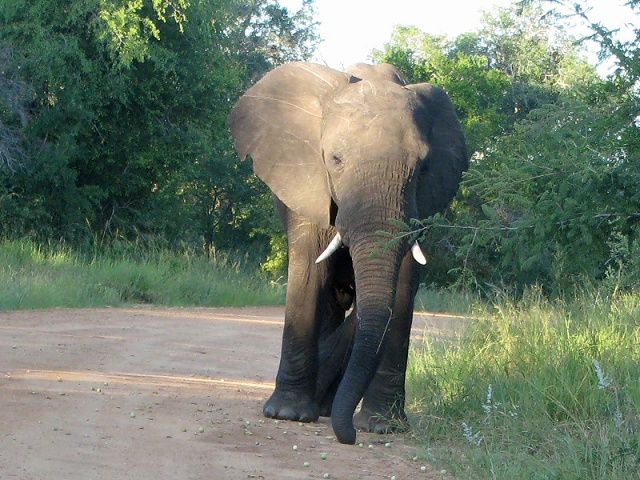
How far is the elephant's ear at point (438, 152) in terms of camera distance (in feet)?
25.9

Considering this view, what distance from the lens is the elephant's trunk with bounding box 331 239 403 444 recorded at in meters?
6.81

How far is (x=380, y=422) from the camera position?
25.3 ft

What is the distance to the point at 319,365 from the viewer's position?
27.3ft

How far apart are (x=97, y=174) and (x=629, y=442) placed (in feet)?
63.1

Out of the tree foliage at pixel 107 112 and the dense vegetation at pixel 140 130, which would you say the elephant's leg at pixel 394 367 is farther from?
the tree foliage at pixel 107 112

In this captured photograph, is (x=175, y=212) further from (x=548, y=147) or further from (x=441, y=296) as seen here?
(x=548, y=147)

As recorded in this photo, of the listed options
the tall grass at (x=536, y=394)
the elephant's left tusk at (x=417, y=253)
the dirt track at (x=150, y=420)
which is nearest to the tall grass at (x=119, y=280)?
the dirt track at (x=150, y=420)

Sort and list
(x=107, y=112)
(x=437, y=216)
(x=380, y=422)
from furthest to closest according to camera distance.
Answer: (x=107, y=112)
(x=380, y=422)
(x=437, y=216)

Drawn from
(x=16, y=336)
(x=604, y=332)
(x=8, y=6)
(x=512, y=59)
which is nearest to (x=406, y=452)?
(x=604, y=332)

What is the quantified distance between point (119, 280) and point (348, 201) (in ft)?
39.2

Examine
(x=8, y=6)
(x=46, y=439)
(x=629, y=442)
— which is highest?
(x=8, y=6)

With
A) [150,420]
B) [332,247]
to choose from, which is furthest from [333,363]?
[150,420]

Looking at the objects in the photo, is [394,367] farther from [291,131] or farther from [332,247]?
[291,131]

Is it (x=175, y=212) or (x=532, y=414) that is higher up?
(x=175, y=212)
